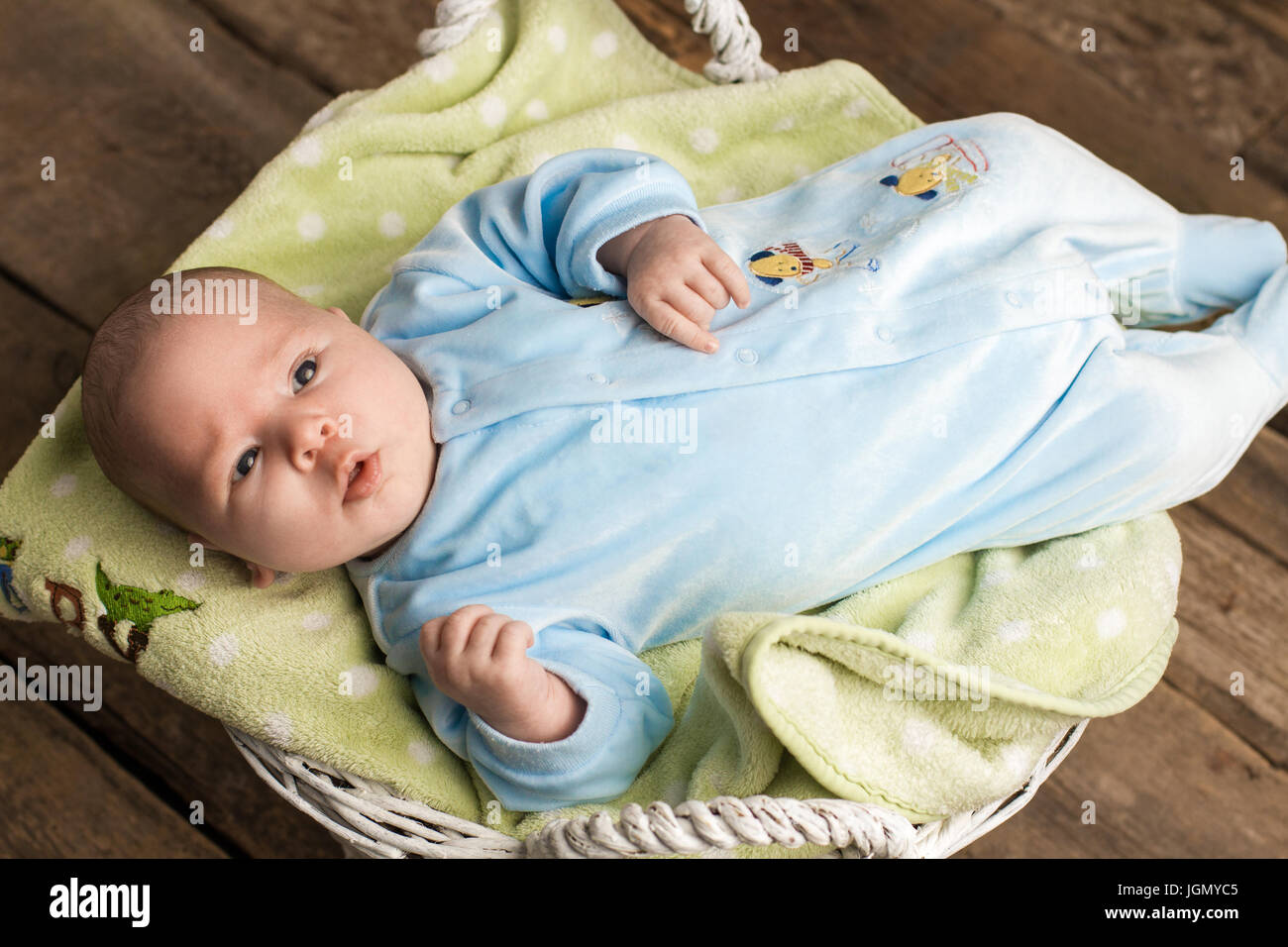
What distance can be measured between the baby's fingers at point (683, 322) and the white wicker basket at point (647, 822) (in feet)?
1.43

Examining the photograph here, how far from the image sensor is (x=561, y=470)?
1130 millimetres

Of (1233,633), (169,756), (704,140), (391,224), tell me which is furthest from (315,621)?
(1233,633)

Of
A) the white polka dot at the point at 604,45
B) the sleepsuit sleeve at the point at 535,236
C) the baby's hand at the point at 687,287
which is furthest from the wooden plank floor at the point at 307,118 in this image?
the baby's hand at the point at 687,287

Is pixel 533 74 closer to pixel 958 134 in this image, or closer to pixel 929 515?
pixel 958 134

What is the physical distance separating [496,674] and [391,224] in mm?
726

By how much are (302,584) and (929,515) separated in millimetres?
696

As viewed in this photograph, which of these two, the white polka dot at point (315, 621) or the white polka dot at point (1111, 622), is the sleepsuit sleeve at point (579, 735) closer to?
the white polka dot at point (315, 621)

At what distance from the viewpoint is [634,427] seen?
1126 millimetres

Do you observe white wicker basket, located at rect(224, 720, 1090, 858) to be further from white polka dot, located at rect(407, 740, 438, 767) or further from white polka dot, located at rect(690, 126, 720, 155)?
white polka dot, located at rect(690, 126, 720, 155)

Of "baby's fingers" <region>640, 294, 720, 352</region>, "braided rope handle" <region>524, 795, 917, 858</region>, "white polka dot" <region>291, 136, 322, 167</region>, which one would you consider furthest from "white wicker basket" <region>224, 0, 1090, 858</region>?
"baby's fingers" <region>640, 294, 720, 352</region>

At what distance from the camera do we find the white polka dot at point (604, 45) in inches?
60.0

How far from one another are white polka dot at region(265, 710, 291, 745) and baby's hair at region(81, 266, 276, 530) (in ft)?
0.71

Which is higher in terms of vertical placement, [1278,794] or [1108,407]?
[1108,407]
